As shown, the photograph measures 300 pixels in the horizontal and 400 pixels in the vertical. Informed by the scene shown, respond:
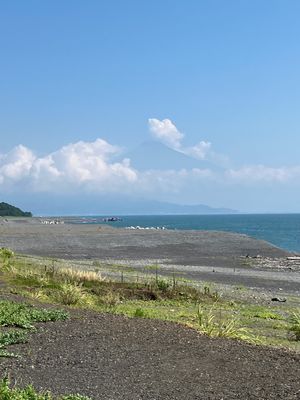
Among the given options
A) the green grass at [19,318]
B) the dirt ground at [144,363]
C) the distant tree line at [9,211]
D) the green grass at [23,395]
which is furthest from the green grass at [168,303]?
the distant tree line at [9,211]

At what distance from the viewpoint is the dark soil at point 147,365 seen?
7750 millimetres

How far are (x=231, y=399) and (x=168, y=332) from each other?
13.1ft

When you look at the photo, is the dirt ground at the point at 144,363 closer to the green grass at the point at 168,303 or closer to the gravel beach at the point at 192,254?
the green grass at the point at 168,303

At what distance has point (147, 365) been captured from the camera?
29.5ft

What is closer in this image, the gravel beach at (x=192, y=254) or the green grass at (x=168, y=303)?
the green grass at (x=168, y=303)

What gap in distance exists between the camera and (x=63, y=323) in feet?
38.3

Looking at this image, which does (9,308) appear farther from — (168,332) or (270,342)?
(270,342)

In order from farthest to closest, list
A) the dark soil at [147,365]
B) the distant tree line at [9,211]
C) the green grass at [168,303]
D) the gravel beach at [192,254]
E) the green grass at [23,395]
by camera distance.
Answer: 1. the distant tree line at [9,211]
2. the gravel beach at [192,254]
3. the green grass at [168,303]
4. the dark soil at [147,365]
5. the green grass at [23,395]

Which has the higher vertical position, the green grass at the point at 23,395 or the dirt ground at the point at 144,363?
the green grass at the point at 23,395

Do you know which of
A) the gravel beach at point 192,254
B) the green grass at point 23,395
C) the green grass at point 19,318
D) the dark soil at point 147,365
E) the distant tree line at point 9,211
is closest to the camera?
the green grass at point 23,395

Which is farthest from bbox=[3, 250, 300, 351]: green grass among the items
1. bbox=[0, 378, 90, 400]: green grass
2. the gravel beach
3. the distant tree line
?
the distant tree line

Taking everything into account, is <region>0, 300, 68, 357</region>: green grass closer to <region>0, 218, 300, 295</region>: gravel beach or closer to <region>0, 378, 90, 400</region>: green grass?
<region>0, 378, 90, 400</region>: green grass

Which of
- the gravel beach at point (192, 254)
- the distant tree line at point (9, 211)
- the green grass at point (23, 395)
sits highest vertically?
the distant tree line at point (9, 211)

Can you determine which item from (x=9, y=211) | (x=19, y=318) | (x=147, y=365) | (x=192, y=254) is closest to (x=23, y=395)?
(x=147, y=365)
